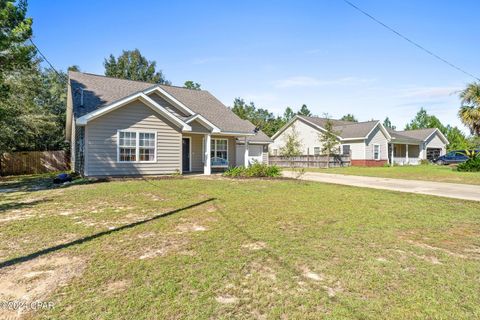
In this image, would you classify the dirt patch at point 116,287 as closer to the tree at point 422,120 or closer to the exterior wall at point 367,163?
the exterior wall at point 367,163

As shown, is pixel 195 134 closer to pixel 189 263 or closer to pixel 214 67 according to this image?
pixel 214 67

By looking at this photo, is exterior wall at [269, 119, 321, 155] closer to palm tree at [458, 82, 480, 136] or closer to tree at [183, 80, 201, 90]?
palm tree at [458, 82, 480, 136]

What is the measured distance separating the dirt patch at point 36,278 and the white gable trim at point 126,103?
33.0ft

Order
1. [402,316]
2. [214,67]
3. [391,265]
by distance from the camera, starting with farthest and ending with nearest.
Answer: [214,67] → [391,265] → [402,316]

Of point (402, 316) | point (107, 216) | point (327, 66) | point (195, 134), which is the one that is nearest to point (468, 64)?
point (327, 66)

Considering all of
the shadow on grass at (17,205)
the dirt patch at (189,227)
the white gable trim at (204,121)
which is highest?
the white gable trim at (204,121)

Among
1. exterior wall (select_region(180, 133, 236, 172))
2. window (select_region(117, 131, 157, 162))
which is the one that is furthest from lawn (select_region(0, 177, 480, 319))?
exterior wall (select_region(180, 133, 236, 172))

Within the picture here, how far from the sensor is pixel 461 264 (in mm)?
3965

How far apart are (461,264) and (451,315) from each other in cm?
164

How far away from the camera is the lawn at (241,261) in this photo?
2879mm

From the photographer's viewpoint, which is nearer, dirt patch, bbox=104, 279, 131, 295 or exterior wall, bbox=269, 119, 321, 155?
dirt patch, bbox=104, 279, 131, 295

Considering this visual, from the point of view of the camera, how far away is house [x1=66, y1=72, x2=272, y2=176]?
13633 mm

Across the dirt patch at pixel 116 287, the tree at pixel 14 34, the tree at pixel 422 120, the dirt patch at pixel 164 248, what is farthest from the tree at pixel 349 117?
the dirt patch at pixel 116 287

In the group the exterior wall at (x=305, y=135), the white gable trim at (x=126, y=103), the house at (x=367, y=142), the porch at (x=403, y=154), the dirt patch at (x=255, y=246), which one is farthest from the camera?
the porch at (x=403, y=154)
